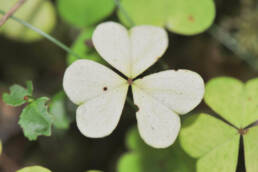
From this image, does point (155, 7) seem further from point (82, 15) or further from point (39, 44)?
point (39, 44)

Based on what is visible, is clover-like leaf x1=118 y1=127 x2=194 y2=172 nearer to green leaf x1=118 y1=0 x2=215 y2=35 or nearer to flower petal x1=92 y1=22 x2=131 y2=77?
flower petal x1=92 y1=22 x2=131 y2=77

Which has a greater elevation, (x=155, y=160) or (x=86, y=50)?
(x=86, y=50)

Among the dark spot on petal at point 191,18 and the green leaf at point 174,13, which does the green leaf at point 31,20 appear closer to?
the green leaf at point 174,13

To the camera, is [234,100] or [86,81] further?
[234,100]

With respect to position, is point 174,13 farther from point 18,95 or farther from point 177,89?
point 18,95

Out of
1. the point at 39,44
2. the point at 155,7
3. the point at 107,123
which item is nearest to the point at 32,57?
the point at 39,44

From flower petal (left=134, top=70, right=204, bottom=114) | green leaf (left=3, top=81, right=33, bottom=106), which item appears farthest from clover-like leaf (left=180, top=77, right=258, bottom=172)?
green leaf (left=3, top=81, right=33, bottom=106)

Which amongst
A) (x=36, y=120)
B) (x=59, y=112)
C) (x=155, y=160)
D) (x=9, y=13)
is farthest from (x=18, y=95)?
(x=155, y=160)

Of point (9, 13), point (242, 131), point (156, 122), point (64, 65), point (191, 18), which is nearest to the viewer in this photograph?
point (156, 122)
